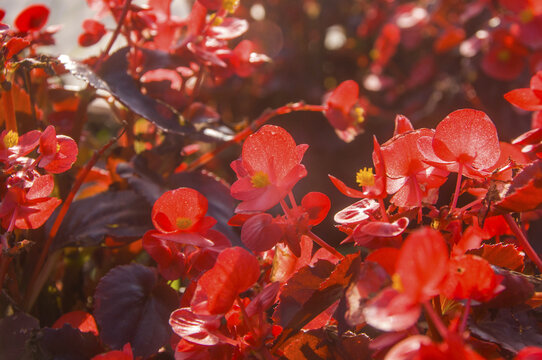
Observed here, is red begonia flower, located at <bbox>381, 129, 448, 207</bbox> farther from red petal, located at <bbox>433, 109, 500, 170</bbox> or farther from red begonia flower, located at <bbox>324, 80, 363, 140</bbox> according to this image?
red begonia flower, located at <bbox>324, 80, 363, 140</bbox>

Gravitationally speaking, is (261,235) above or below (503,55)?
above

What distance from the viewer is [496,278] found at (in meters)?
0.34

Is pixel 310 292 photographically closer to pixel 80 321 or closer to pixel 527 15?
pixel 80 321

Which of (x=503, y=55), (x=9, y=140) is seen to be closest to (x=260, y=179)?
(x=9, y=140)

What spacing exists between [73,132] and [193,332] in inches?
18.8

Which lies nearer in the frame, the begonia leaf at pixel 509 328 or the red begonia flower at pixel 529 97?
the begonia leaf at pixel 509 328

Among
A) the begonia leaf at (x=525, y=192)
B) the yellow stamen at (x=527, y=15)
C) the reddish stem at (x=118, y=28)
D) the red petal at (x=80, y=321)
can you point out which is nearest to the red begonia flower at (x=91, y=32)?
the reddish stem at (x=118, y=28)

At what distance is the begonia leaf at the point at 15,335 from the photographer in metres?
0.51

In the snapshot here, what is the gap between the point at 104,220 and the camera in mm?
703

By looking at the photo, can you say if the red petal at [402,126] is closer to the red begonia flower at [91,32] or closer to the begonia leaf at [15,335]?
the begonia leaf at [15,335]

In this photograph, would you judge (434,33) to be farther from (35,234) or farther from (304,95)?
(35,234)

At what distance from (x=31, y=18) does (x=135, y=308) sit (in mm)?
431

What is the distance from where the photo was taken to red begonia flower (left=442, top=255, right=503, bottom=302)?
33cm

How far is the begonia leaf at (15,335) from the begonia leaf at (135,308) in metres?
0.07
